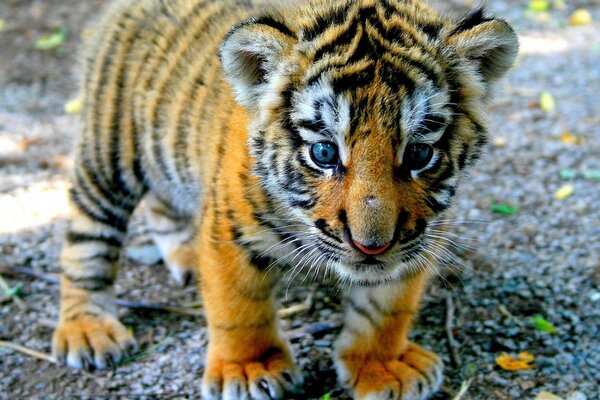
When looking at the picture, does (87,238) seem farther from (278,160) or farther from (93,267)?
(278,160)

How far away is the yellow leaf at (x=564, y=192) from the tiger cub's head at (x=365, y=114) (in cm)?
197

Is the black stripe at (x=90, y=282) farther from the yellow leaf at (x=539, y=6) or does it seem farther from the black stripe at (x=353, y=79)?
the yellow leaf at (x=539, y=6)

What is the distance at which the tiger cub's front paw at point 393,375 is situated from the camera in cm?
300

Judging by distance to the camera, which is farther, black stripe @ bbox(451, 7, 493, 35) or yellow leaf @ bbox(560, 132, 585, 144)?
yellow leaf @ bbox(560, 132, 585, 144)

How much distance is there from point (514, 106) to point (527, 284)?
2.35 m

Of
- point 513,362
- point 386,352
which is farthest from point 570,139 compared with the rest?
point 386,352

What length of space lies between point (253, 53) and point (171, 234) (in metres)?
1.72

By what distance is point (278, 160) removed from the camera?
267cm

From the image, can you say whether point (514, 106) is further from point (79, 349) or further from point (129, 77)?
point (79, 349)

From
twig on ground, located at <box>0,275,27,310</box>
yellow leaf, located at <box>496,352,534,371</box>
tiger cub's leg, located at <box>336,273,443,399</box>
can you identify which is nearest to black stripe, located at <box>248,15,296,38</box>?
tiger cub's leg, located at <box>336,273,443,399</box>

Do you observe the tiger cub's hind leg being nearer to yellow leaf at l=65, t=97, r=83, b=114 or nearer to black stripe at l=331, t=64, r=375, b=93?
black stripe at l=331, t=64, r=375, b=93

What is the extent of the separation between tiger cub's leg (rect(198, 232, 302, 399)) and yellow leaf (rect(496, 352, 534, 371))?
0.79 meters

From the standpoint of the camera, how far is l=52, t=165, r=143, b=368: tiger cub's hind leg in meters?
3.39

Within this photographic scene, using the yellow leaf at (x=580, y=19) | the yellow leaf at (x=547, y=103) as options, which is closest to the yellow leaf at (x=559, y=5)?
the yellow leaf at (x=580, y=19)
